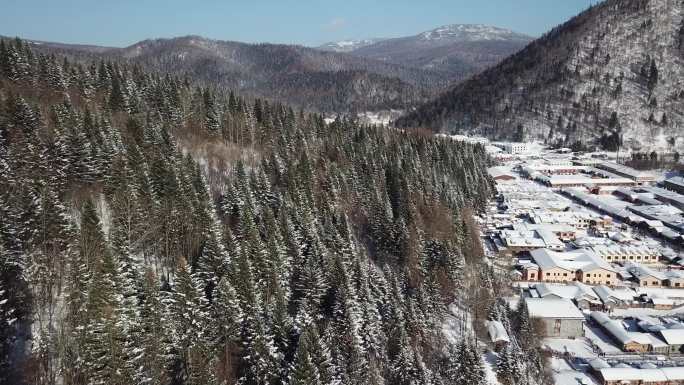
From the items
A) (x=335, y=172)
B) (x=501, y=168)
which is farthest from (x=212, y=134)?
(x=501, y=168)

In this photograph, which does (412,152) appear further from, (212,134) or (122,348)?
(122,348)

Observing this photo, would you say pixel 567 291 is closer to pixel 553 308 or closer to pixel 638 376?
pixel 553 308

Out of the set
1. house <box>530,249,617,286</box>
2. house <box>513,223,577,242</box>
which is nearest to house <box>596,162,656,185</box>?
house <box>513,223,577,242</box>

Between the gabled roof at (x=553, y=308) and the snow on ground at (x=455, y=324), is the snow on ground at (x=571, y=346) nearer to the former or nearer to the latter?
the gabled roof at (x=553, y=308)

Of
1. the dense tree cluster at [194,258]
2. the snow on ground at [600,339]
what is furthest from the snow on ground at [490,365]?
the snow on ground at [600,339]

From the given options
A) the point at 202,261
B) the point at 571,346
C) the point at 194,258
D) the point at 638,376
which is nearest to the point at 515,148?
the point at 571,346

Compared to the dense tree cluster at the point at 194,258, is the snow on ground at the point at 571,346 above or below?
below
